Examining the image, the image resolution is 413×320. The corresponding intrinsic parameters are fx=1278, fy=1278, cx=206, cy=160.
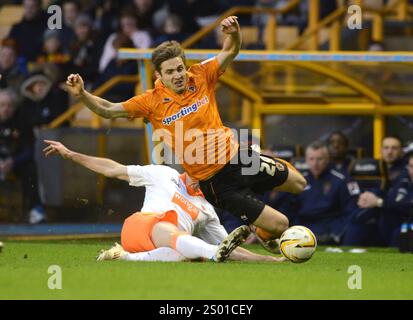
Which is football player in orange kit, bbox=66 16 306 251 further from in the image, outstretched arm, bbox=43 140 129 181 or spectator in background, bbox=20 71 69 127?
spectator in background, bbox=20 71 69 127

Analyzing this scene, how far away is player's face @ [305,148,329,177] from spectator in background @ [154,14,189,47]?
559cm

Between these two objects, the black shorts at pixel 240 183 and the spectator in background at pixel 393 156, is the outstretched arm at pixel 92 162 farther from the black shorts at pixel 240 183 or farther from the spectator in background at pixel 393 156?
the spectator in background at pixel 393 156

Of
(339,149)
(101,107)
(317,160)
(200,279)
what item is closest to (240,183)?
(101,107)

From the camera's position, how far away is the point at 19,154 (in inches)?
696

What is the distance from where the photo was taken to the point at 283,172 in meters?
11.2

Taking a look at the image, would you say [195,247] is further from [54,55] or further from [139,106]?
[54,55]

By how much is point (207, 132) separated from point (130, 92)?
26.0 feet

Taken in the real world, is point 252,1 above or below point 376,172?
above

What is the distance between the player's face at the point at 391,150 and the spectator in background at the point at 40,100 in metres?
5.78

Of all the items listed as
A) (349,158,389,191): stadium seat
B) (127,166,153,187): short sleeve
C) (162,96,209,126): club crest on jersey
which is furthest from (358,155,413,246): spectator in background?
(162,96,209,126): club crest on jersey

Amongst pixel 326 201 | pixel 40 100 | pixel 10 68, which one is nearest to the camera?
pixel 326 201

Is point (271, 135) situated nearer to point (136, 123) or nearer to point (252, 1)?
point (136, 123)
